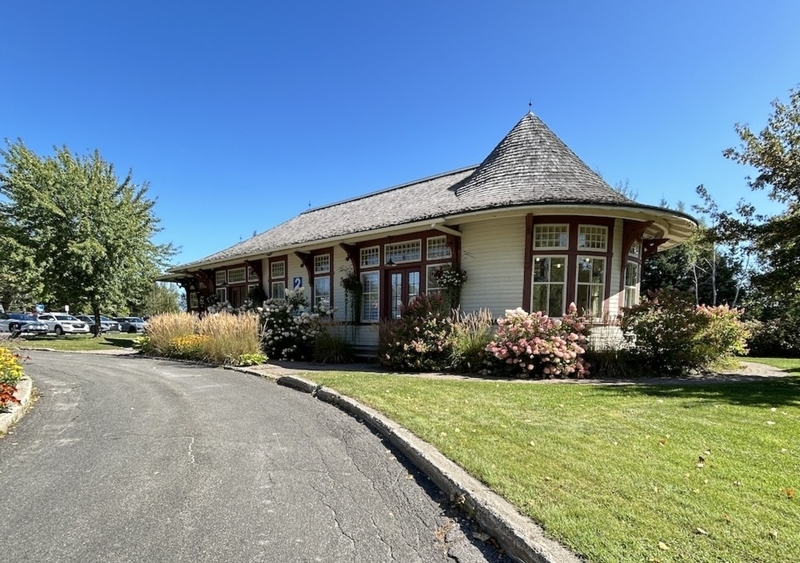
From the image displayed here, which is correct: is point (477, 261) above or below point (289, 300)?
above

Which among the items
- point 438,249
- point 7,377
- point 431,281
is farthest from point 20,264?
point 438,249

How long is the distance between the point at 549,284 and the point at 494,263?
1.40m

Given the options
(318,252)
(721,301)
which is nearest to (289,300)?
(318,252)

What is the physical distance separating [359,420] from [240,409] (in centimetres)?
184

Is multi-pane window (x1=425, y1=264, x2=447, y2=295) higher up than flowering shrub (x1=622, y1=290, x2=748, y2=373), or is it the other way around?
multi-pane window (x1=425, y1=264, x2=447, y2=295)

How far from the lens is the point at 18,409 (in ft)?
18.7

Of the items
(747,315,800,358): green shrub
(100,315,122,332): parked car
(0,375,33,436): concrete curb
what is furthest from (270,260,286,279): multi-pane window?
(100,315,122,332): parked car

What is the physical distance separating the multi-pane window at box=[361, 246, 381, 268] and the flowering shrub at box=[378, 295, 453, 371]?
11.0ft

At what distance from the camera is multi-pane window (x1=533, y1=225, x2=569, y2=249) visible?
34.5 feet

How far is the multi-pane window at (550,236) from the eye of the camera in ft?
34.5

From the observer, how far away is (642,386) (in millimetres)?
7598

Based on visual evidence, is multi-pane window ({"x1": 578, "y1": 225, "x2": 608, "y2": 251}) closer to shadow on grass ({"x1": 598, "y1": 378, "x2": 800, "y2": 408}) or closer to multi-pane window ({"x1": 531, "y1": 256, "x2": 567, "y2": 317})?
multi-pane window ({"x1": 531, "y1": 256, "x2": 567, "y2": 317})

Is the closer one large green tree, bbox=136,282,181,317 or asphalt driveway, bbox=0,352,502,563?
asphalt driveway, bbox=0,352,502,563

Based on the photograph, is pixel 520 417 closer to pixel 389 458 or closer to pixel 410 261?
pixel 389 458
